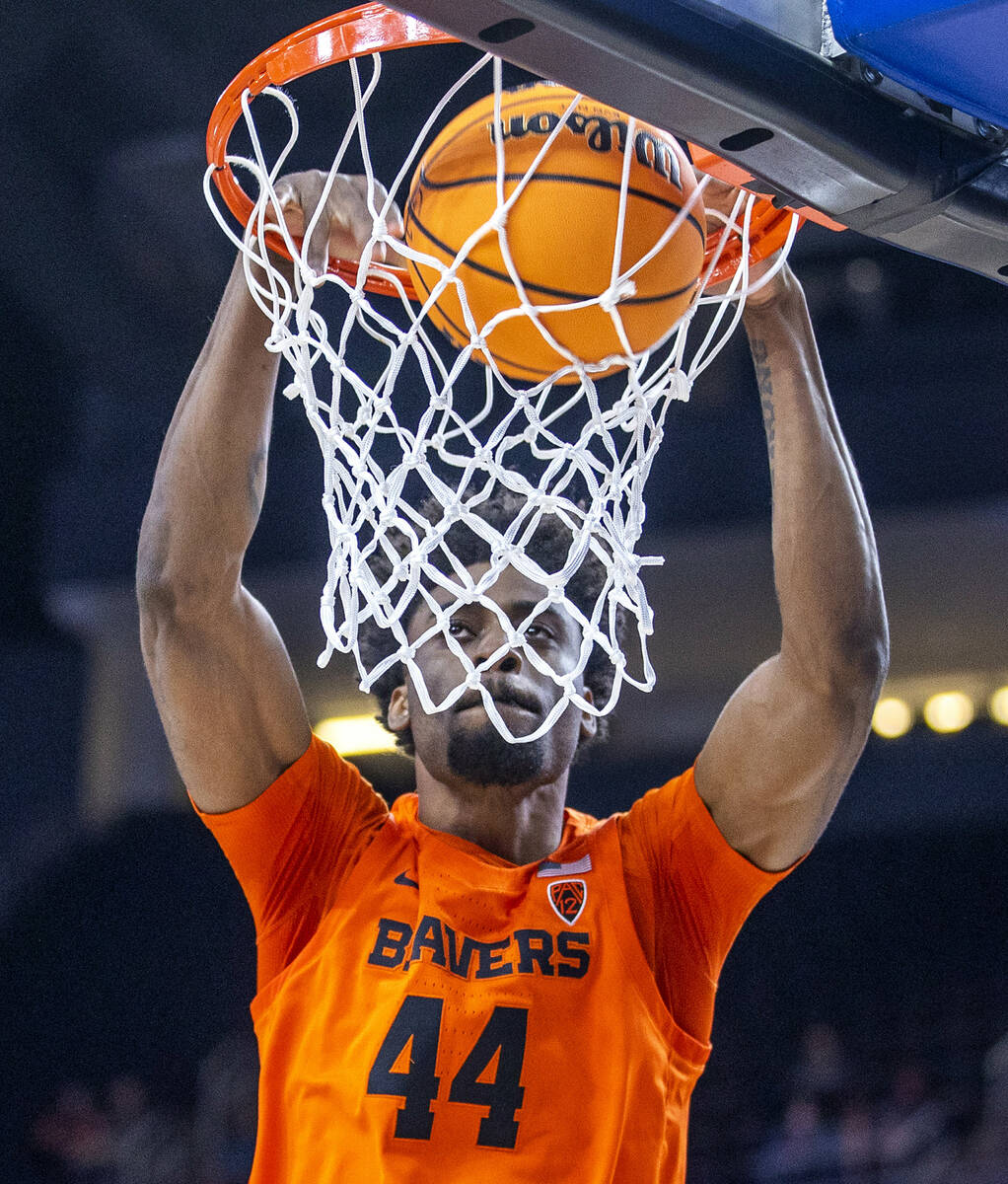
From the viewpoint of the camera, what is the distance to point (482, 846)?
1.69m

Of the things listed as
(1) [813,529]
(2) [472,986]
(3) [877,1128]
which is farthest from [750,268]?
(3) [877,1128]

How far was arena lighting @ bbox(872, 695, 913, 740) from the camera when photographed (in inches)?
169

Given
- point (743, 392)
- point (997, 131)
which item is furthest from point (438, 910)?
point (743, 392)

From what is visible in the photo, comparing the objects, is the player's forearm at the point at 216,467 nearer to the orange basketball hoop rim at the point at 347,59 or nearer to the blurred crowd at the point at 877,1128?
the orange basketball hoop rim at the point at 347,59

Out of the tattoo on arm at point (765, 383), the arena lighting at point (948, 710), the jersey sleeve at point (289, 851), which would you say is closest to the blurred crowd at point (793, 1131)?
the arena lighting at point (948, 710)

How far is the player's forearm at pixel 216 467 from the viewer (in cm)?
152

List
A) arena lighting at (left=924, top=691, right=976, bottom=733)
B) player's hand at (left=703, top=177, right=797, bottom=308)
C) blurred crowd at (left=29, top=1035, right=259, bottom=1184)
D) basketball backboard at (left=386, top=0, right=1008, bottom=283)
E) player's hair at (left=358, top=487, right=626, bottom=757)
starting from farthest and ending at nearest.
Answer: arena lighting at (left=924, top=691, right=976, bottom=733) → blurred crowd at (left=29, top=1035, right=259, bottom=1184) → player's hair at (left=358, top=487, right=626, bottom=757) → player's hand at (left=703, top=177, right=797, bottom=308) → basketball backboard at (left=386, top=0, right=1008, bottom=283)

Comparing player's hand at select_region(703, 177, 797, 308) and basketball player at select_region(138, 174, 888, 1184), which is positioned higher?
player's hand at select_region(703, 177, 797, 308)

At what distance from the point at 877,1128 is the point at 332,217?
3291 mm

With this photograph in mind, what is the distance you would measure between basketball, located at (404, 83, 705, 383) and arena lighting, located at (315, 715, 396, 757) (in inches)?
111

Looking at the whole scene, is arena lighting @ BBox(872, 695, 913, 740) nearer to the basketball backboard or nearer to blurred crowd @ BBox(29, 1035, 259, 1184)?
blurred crowd @ BBox(29, 1035, 259, 1184)

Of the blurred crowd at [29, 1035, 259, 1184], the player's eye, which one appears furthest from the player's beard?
the blurred crowd at [29, 1035, 259, 1184]

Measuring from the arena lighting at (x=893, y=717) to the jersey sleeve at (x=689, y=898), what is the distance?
9.27 ft

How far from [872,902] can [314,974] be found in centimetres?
274
